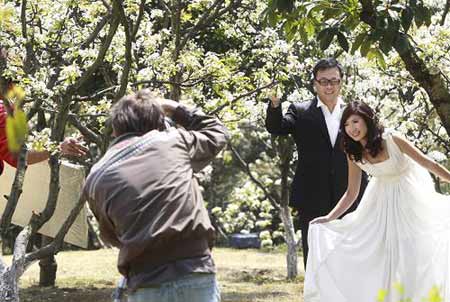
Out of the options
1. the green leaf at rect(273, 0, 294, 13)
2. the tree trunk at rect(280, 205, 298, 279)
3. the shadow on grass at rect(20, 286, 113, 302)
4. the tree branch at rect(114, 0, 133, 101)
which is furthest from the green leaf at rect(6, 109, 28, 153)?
the tree trunk at rect(280, 205, 298, 279)

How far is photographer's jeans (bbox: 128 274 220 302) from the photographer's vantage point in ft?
10.6

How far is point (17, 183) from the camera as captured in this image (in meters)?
6.56

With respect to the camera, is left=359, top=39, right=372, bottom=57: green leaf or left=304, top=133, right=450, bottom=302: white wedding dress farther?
left=304, top=133, right=450, bottom=302: white wedding dress

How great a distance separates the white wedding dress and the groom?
0.19 meters

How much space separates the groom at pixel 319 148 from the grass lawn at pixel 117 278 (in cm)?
312

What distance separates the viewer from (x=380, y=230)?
6203 millimetres

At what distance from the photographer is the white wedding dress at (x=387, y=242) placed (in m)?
5.94

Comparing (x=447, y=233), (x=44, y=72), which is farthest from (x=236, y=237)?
(x=447, y=233)

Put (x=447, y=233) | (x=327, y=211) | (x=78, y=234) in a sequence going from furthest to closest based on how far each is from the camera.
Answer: (x=78, y=234)
(x=327, y=211)
(x=447, y=233)

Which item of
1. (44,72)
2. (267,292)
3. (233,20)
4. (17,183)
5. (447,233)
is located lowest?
(267,292)

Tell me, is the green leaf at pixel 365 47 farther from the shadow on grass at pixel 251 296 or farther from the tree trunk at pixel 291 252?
the tree trunk at pixel 291 252

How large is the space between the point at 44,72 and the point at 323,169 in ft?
8.96

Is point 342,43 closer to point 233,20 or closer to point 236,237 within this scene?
point 233,20

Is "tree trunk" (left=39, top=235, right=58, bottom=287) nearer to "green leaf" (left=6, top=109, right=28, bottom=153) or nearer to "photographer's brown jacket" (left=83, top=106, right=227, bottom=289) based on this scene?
"photographer's brown jacket" (left=83, top=106, right=227, bottom=289)
